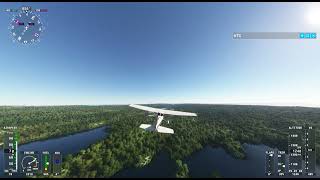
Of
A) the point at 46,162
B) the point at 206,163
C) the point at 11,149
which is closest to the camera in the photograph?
the point at 11,149

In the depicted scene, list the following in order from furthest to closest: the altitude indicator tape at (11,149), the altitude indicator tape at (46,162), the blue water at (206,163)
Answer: the blue water at (206,163), the altitude indicator tape at (46,162), the altitude indicator tape at (11,149)

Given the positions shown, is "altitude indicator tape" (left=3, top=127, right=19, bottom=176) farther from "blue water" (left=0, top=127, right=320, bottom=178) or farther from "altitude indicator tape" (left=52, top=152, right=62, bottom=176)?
"blue water" (left=0, top=127, right=320, bottom=178)

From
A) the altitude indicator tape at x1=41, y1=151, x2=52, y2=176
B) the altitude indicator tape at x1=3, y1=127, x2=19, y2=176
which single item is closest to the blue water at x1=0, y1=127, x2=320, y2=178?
the altitude indicator tape at x1=3, y1=127, x2=19, y2=176

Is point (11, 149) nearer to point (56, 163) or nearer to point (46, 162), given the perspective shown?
point (46, 162)

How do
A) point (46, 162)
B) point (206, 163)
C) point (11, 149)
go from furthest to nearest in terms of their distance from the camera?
point (206, 163) < point (46, 162) < point (11, 149)

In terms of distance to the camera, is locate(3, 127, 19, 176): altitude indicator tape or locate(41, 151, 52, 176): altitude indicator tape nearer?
locate(3, 127, 19, 176): altitude indicator tape

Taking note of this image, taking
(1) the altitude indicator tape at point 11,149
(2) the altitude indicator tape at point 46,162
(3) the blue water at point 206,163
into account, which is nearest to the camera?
(1) the altitude indicator tape at point 11,149

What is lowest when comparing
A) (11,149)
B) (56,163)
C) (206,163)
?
(206,163)

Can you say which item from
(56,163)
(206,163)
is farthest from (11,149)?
(206,163)

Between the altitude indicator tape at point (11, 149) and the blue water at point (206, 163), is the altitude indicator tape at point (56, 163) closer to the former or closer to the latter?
the altitude indicator tape at point (11, 149)

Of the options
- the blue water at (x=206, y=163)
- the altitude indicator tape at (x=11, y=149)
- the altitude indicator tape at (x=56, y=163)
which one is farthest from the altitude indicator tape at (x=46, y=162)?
the blue water at (x=206, y=163)

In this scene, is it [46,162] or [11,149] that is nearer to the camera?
[11,149]

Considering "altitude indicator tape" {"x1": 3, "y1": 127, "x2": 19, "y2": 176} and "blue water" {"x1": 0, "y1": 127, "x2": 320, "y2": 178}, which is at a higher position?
"altitude indicator tape" {"x1": 3, "y1": 127, "x2": 19, "y2": 176}
